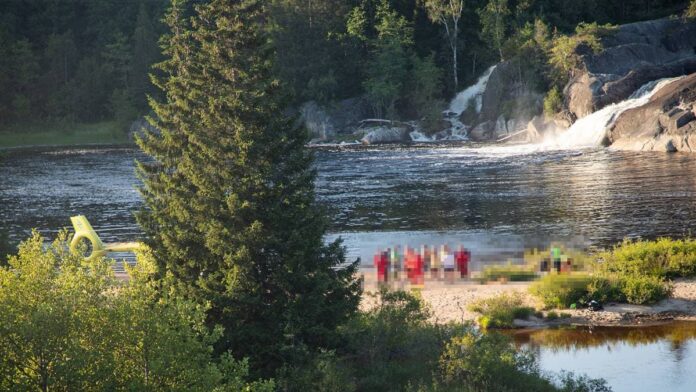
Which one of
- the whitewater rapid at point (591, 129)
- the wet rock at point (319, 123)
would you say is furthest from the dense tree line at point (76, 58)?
the whitewater rapid at point (591, 129)

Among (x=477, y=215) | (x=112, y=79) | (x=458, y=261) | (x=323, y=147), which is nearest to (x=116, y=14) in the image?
(x=112, y=79)

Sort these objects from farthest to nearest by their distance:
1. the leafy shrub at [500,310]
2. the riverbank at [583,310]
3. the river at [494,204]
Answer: the riverbank at [583,310] → the leafy shrub at [500,310] → the river at [494,204]

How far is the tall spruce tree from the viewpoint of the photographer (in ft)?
62.2

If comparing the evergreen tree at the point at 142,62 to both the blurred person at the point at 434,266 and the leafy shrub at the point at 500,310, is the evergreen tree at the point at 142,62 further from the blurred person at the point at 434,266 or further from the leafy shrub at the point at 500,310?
the leafy shrub at the point at 500,310

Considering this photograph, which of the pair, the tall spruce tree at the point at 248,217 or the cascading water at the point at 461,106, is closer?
the tall spruce tree at the point at 248,217

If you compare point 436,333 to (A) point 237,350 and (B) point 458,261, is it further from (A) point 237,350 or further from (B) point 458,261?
(B) point 458,261

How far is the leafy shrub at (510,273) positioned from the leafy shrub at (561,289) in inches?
97.1

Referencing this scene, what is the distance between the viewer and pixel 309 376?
1805 centimetres

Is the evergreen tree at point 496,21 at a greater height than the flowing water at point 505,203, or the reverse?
the evergreen tree at point 496,21

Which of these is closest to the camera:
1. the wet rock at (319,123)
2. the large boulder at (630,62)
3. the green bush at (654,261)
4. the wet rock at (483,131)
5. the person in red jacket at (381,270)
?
the green bush at (654,261)

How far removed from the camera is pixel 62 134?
107 m

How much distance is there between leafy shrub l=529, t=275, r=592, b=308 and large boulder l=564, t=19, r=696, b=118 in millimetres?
48850

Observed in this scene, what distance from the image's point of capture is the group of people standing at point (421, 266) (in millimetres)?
30812

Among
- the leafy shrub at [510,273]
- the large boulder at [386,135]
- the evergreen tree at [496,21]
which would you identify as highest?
the evergreen tree at [496,21]
